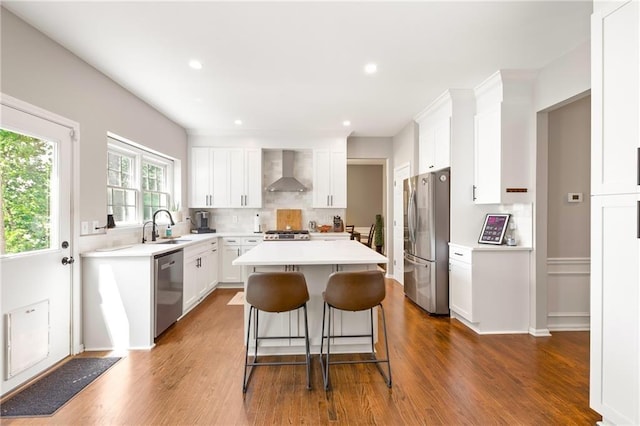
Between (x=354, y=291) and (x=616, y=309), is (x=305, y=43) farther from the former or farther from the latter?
(x=616, y=309)

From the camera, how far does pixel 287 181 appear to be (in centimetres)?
562

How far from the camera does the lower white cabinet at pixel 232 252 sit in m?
5.25

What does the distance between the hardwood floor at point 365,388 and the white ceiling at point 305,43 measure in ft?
8.86

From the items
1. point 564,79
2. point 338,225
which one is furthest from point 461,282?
point 338,225

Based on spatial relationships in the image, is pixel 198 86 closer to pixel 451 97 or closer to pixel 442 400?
pixel 451 97

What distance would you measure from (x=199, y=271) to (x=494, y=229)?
12.7 ft

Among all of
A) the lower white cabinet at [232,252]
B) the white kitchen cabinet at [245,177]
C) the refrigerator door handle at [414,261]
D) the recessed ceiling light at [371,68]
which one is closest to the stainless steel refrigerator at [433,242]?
the refrigerator door handle at [414,261]

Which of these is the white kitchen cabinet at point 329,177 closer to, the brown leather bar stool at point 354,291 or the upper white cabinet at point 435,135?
the upper white cabinet at point 435,135

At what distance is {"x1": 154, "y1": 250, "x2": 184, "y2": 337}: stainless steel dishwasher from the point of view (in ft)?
10.1

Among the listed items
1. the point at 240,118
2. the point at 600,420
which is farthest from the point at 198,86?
the point at 600,420

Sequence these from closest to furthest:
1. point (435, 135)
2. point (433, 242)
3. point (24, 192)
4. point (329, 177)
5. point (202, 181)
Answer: point (24, 192) < point (433, 242) < point (435, 135) < point (202, 181) < point (329, 177)

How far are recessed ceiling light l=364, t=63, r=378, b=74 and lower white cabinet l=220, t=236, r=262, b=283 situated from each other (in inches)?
129

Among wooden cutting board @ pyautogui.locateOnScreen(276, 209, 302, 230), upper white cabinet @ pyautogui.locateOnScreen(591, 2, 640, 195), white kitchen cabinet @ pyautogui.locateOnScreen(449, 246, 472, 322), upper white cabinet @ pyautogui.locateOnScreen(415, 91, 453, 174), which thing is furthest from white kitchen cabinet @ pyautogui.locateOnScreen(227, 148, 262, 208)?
upper white cabinet @ pyautogui.locateOnScreen(591, 2, 640, 195)

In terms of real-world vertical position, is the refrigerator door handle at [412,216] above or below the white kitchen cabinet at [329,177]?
below
